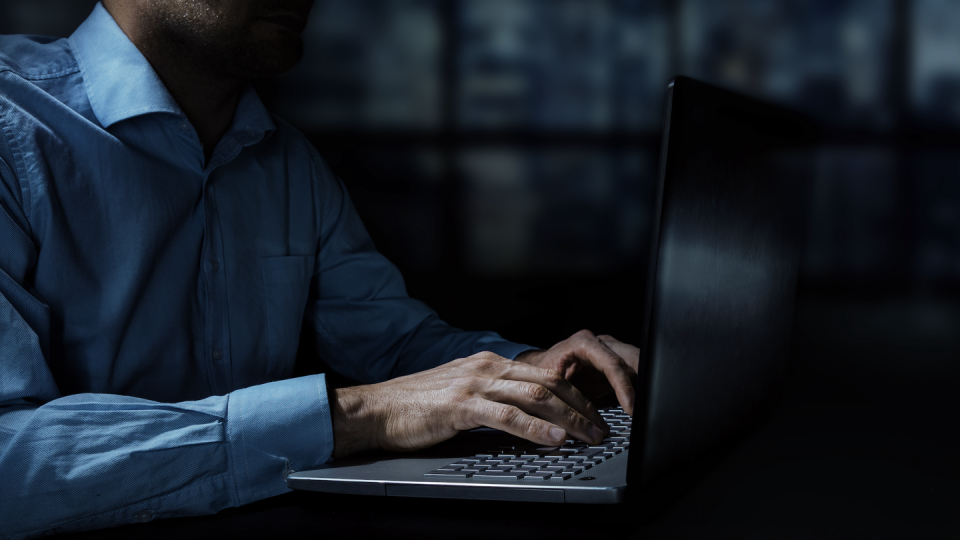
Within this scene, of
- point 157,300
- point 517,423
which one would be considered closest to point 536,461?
point 517,423

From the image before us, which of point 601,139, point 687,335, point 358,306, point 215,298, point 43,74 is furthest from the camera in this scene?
point 601,139

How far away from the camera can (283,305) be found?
52.5 inches

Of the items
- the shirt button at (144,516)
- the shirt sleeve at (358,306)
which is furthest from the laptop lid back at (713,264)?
the shirt sleeve at (358,306)

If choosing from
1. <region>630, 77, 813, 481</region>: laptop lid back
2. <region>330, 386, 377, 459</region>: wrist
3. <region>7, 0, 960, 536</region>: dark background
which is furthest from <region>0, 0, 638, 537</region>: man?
<region>7, 0, 960, 536</region>: dark background

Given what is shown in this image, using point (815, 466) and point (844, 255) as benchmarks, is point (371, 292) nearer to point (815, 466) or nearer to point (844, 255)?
point (815, 466)

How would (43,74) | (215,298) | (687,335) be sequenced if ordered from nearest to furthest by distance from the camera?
1. (687,335)
2. (43,74)
3. (215,298)

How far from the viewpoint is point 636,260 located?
183 cm

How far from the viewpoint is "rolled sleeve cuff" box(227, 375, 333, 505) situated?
2.65 ft

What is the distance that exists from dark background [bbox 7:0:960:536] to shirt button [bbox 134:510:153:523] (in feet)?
3.70

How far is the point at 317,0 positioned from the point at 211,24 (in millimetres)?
697

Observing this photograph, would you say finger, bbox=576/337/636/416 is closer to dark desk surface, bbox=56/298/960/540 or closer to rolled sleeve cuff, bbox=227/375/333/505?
dark desk surface, bbox=56/298/960/540

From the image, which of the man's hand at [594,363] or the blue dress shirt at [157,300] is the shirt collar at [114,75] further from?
the man's hand at [594,363]

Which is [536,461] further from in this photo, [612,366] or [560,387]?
[612,366]

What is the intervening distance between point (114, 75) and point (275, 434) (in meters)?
0.63
